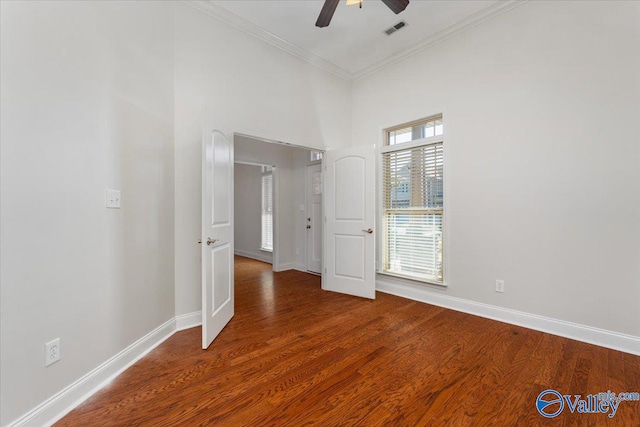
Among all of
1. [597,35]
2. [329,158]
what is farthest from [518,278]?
[329,158]

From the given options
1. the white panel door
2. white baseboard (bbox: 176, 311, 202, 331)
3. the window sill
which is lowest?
white baseboard (bbox: 176, 311, 202, 331)

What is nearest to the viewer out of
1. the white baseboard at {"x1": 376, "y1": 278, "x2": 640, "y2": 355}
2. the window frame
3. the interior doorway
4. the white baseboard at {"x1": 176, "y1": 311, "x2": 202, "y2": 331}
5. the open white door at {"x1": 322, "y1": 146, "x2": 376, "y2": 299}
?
the white baseboard at {"x1": 376, "y1": 278, "x2": 640, "y2": 355}

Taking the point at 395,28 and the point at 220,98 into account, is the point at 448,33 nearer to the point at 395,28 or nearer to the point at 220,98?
the point at 395,28

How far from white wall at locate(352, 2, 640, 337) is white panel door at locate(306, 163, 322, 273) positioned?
2214mm

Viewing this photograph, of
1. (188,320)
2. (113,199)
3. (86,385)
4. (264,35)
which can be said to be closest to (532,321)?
(188,320)

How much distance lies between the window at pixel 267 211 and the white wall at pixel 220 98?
2.70 meters

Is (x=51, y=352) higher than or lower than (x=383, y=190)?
lower

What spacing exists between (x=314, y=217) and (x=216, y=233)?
8.97 ft

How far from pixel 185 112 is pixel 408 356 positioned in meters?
3.09

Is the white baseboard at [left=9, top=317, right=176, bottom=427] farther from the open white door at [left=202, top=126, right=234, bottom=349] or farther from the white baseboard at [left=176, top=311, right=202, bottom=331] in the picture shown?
the open white door at [left=202, top=126, right=234, bottom=349]

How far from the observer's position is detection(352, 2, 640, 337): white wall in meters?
2.26

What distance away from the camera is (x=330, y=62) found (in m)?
4.00

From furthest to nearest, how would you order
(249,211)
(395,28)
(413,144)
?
(249,211)
(413,144)
(395,28)

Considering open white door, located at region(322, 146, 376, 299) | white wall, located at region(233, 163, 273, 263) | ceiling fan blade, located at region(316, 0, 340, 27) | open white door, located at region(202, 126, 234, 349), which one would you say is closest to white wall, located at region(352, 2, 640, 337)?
open white door, located at region(322, 146, 376, 299)
